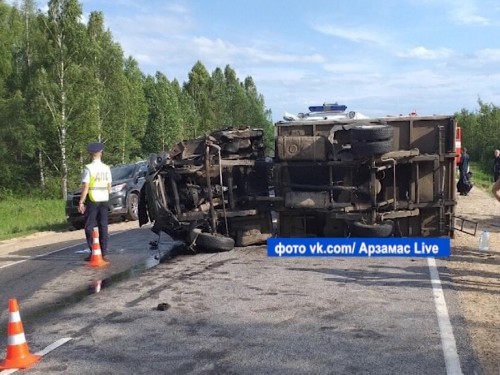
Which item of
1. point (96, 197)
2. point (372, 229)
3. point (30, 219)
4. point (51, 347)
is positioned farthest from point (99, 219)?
point (30, 219)

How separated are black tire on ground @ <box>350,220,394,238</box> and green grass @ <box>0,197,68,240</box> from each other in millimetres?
9784

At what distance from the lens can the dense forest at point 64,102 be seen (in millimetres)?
31234

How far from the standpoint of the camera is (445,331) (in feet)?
17.0

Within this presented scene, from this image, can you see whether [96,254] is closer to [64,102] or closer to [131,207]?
[131,207]

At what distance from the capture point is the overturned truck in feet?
29.5

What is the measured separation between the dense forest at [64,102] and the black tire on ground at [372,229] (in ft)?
55.7

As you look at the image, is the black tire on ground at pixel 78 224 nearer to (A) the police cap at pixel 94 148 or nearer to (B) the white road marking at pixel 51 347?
(A) the police cap at pixel 94 148

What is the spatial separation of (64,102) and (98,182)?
23.2 metres

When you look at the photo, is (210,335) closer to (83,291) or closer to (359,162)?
(83,291)

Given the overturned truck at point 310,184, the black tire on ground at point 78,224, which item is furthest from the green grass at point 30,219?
the overturned truck at point 310,184

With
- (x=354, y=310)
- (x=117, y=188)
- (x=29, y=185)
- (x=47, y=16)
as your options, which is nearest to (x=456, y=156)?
(x=354, y=310)

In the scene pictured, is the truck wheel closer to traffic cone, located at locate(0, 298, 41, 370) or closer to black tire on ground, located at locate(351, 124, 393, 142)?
black tire on ground, located at locate(351, 124, 393, 142)

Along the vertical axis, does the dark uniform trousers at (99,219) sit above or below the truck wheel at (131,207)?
above

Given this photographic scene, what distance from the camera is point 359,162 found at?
884cm
